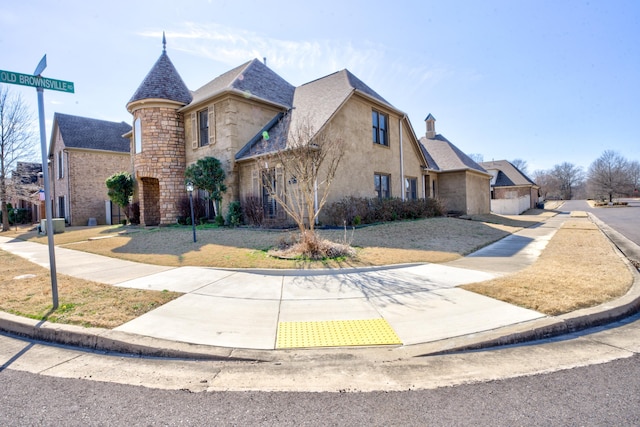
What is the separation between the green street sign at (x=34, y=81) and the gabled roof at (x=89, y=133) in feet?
85.8

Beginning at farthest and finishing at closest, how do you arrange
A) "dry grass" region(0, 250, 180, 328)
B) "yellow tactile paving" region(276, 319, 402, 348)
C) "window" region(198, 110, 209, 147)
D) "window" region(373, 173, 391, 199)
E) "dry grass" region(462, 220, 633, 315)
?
"window" region(373, 173, 391, 199) < "window" region(198, 110, 209, 147) < "dry grass" region(462, 220, 633, 315) < "dry grass" region(0, 250, 180, 328) < "yellow tactile paving" region(276, 319, 402, 348)

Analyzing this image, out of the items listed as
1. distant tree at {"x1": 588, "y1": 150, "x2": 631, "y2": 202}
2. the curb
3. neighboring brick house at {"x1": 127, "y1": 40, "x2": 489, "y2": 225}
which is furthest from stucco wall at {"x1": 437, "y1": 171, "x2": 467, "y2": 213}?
distant tree at {"x1": 588, "y1": 150, "x2": 631, "y2": 202}

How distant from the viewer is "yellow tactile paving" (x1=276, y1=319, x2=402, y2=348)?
3.83 m

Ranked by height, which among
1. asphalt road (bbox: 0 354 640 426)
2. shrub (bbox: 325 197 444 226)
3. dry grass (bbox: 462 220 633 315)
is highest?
shrub (bbox: 325 197 444 226)

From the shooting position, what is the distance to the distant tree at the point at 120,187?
19.5 metres

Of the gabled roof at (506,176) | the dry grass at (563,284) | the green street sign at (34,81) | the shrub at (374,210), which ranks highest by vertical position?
the gabled roof at (506,176)

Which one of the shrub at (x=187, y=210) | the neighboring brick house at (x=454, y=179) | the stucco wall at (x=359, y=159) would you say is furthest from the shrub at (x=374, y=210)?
the shrub at (x=187, y=210)

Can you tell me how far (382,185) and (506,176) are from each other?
98.3ft

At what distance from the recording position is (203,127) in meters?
17.9

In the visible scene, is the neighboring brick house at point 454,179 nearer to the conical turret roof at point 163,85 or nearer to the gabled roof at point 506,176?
the gabled roof at point 506,176

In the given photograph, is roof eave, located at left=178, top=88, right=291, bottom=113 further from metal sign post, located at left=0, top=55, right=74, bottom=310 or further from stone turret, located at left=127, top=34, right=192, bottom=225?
metal sign post, located at left=0, top=55, right=74, bottom=310

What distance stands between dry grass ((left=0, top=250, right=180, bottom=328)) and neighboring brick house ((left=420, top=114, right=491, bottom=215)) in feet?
68.5

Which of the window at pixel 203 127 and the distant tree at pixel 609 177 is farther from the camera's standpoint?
the distant tree at pixel 609 177

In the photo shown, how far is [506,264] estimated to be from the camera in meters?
7.91
